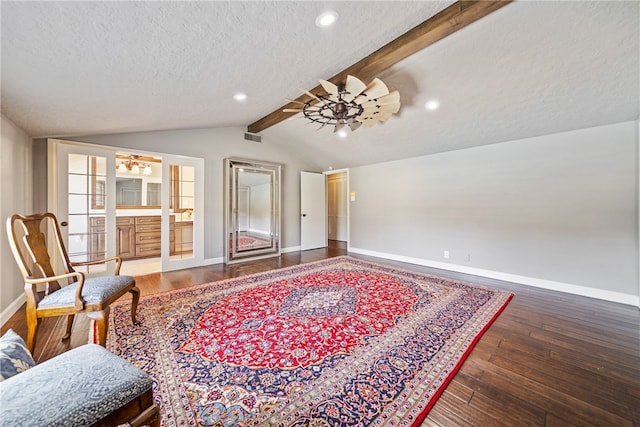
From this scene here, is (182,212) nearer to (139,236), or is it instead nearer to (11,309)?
(139,236)

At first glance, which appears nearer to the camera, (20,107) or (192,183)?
(20,107)

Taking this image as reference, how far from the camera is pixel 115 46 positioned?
1.62m

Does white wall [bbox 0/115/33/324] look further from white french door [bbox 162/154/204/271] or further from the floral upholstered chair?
the floral upholstered chair

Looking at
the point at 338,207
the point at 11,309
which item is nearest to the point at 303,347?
the point at 11,309

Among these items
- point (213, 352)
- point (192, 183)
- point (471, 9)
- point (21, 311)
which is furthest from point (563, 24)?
point (21, 311)

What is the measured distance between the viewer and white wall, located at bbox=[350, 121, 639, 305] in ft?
10.1

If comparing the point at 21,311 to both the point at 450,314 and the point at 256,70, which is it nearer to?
the point at 256,70

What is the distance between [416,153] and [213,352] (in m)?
4.59

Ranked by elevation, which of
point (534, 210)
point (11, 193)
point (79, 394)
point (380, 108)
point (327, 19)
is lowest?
point (79, 394)

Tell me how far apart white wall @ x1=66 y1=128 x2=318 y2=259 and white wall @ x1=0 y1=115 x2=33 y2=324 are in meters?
0.82

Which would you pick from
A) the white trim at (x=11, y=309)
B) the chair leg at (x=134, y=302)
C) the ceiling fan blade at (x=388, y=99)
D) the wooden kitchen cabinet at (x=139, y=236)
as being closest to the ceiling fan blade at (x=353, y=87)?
the ceiling fan blade at (x=388, y=99)

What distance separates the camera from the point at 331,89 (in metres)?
2.52

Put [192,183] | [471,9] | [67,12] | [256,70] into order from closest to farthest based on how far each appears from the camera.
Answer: [67,12]
[471,9]
[256,70]
[192,183]

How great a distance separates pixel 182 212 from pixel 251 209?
4.37ft
